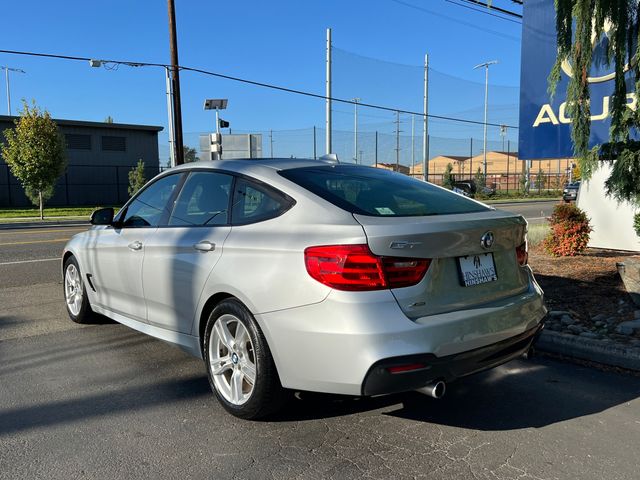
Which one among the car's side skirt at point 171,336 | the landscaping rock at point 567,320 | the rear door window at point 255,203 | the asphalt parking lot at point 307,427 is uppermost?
the rear door window at point 255,203

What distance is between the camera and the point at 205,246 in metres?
3.65

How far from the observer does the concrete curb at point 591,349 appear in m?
4.38

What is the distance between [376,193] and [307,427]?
5.15 feet

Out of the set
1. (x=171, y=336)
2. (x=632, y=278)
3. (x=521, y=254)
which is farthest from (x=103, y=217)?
(x=632, y=278)

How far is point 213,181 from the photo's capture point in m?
4.05

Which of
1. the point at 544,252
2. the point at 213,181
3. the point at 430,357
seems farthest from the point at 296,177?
the point at 544,252

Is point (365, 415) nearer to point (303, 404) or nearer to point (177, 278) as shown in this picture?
point (303, 404)

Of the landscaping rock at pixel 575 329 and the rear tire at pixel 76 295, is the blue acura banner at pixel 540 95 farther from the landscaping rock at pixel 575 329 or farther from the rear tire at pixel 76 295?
the rear tire at pixel 76 295

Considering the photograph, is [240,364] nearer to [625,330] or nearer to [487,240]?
[487,240]

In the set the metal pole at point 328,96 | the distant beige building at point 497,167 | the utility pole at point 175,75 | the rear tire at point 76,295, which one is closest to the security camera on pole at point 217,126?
the utility pole at point 175,75

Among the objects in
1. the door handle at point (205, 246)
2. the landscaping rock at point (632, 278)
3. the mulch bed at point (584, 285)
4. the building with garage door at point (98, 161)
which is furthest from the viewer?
the building with garage door at point (98, 161)

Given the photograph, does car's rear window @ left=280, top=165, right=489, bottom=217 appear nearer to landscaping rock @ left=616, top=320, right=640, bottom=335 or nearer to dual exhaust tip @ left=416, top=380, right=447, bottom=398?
dual exhaust tip @ left=416, top=380, right=447, bottom=398

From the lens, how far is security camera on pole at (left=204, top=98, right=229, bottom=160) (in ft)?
53.7

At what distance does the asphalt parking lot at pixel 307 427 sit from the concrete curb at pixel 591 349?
0.52 feet
